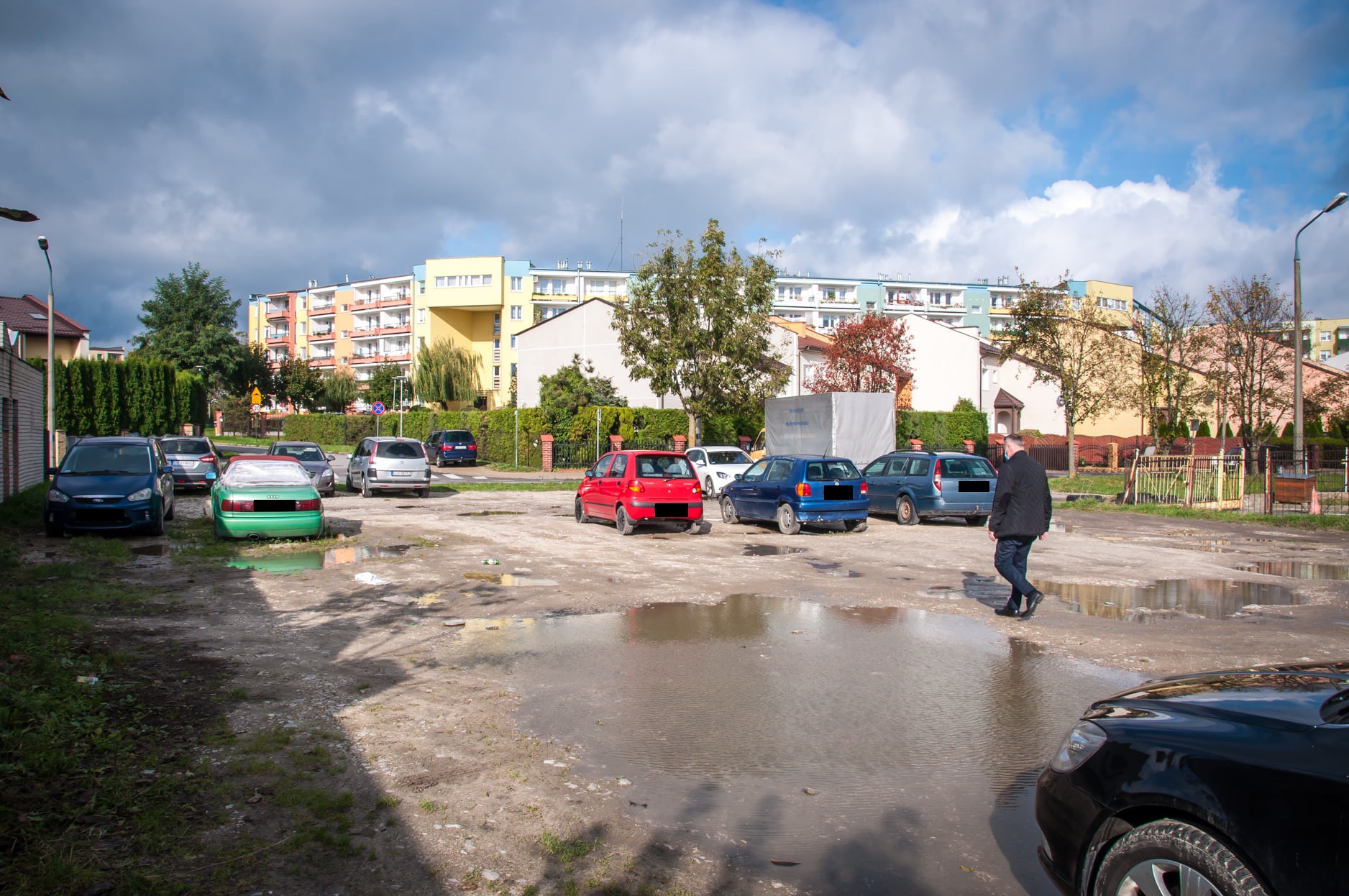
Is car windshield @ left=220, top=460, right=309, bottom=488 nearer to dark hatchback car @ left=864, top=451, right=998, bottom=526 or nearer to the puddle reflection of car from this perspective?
the puddle reflection of car

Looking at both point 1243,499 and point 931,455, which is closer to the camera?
point 931,455

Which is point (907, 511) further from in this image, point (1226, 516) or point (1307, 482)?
point (1307, 482)

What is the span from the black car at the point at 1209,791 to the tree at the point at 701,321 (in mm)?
29814

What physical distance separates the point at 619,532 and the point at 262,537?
6241 millimetres

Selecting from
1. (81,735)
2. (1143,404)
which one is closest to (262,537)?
(81,735)

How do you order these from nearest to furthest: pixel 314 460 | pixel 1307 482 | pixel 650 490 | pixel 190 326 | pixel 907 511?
pixel 650 490, pixel 907 511, pixel 1307 482, pixel 314 460, pixel 190 326

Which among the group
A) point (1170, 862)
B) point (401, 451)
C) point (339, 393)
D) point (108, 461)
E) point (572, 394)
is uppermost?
point (339, 393)

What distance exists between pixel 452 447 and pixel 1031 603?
123ft

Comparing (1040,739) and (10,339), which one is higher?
(10,339)

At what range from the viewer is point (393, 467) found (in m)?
24.7

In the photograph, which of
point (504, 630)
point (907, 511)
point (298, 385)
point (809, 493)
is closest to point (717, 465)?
point (907, 511)

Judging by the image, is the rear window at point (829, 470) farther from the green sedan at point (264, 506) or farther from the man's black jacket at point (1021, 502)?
the green sedan at point (264, 506)

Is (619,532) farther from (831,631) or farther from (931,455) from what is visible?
(831,631)

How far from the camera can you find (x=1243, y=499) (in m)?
23.3
